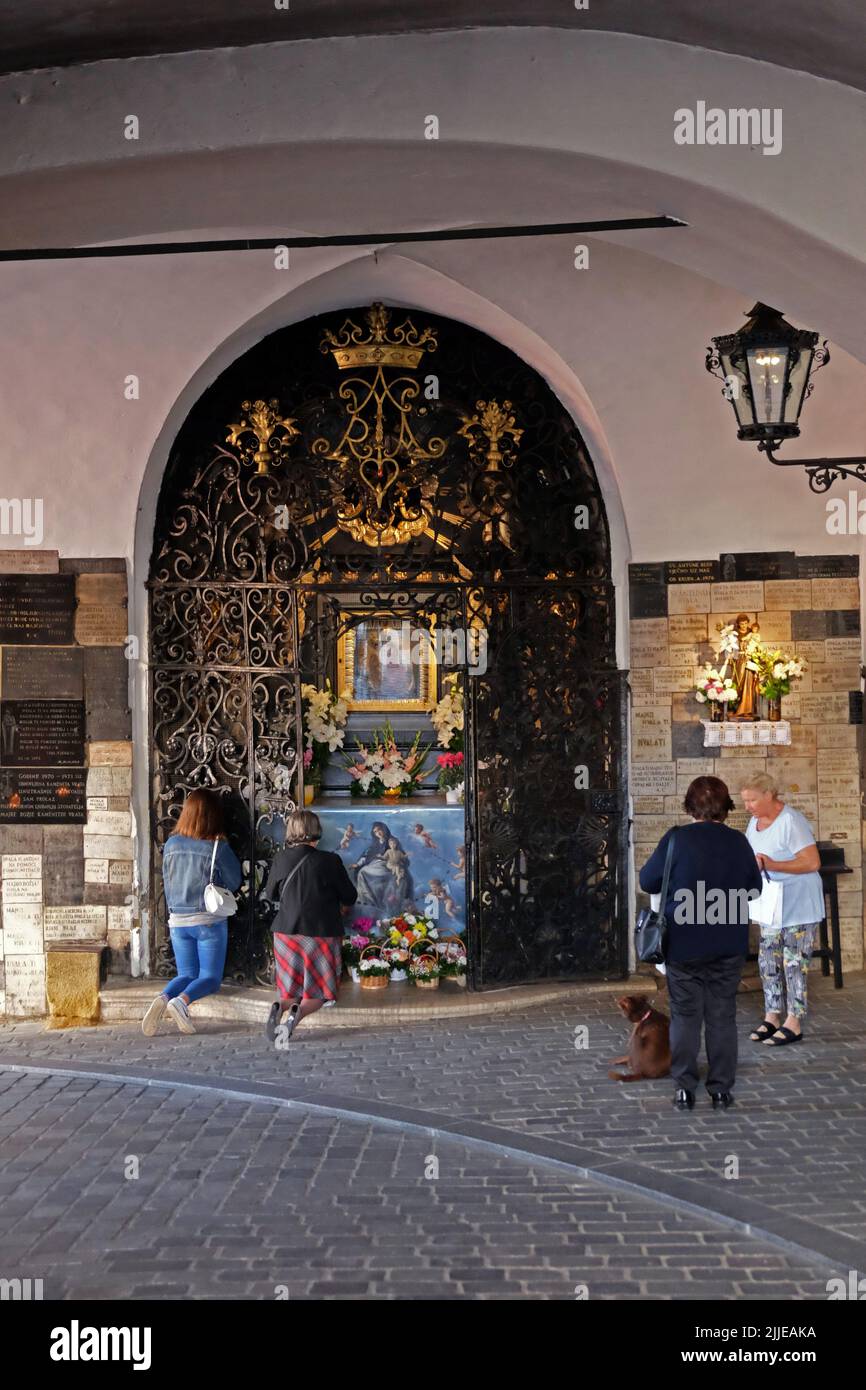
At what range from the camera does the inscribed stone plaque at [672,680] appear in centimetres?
1023

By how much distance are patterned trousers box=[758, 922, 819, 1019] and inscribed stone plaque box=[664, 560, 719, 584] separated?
9.07 feet

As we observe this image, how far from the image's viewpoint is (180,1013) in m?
9.23

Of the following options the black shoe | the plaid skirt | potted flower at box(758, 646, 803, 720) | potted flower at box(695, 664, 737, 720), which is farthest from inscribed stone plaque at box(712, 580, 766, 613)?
the black shoe

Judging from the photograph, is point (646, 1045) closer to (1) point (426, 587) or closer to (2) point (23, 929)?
(1) point (426, 587)

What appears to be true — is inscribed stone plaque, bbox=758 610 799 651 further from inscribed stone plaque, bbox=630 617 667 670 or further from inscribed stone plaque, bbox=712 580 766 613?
inscribed stone plaque, bbox=630 617 667 670

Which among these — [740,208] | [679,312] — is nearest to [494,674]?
[679,312]

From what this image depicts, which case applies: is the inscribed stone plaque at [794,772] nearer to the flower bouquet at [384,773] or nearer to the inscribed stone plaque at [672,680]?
the inscribed stone plaque at [672,680]

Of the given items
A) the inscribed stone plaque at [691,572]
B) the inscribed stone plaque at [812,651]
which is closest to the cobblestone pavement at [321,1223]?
the inscribed stone plaque at [691,572]

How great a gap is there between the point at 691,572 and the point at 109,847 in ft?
15.0

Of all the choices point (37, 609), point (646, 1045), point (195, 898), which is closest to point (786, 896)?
point (646, 1045)

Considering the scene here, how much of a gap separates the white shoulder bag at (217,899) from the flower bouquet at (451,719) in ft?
7.78

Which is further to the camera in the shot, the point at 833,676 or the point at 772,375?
the point at 833,676

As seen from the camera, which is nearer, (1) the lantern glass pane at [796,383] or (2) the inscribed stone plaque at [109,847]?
(1) the lantern glass pane at [796,383]

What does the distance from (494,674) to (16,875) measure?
3.68 metres
